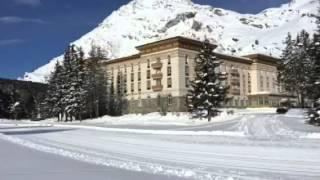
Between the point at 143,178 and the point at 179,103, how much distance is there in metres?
83.3

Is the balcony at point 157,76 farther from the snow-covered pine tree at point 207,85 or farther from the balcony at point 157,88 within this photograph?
the snow-covered pine tree at point 207,85

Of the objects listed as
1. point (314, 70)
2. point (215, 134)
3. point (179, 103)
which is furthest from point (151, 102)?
point (215, 134)

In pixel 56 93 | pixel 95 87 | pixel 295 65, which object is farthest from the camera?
pixel 95 87

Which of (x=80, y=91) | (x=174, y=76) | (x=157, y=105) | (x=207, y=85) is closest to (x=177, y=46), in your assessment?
(x=174, y=76)

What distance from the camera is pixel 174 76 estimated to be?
99062mm

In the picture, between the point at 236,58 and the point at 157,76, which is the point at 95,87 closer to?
the point at 157,76

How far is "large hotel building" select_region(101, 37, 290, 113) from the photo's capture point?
98938 mm

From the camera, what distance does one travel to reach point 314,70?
143 ft

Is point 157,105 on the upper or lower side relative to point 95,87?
lower

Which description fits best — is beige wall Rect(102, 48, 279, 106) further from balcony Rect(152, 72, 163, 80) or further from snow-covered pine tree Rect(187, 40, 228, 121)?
snow-covered pine tree Rect(187, 40, 228, 121)

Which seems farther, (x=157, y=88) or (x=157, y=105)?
(x=157, y=88)

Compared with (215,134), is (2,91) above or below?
above

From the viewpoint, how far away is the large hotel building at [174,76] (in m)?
98.9

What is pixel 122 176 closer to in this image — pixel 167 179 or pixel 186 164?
pixel 167 179
